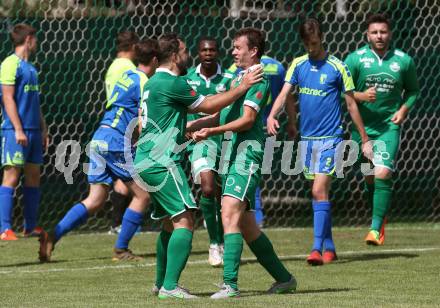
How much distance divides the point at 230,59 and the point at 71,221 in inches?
164

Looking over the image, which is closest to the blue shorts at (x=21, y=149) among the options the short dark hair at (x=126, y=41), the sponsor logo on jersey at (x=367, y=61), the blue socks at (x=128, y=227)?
the short dark hair at (x=126, y=41)

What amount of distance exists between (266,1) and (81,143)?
287 cm

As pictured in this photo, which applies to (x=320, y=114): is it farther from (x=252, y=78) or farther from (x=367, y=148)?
(x=252, y=78)

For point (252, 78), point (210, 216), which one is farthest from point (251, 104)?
point (210, 216)

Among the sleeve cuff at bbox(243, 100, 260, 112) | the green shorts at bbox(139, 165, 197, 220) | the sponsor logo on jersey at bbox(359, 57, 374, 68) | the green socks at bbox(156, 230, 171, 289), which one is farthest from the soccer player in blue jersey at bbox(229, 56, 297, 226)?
the green shorts at bbox(139, 165, 197, 220)

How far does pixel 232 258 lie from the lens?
24.6 feet

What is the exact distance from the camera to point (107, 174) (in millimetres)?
10367

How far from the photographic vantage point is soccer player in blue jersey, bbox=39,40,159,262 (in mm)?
10008

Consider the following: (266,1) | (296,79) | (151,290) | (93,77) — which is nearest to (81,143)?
(93,77)

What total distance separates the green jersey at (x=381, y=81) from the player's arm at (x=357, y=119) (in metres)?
0.76

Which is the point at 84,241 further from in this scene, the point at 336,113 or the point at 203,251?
the point at 336,113

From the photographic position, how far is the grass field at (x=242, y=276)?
24.2 feet

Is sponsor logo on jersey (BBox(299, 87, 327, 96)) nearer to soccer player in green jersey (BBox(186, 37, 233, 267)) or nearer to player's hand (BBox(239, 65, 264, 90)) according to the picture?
soccer player in green jersey (BBox(186, 37, 233, 267))

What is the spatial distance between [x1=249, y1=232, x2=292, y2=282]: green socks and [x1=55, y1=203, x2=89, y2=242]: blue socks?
2.69 metres
